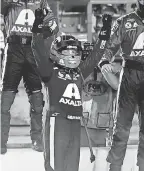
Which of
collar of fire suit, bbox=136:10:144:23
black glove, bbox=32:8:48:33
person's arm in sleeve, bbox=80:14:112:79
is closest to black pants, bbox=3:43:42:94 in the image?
person's arm in sleeve, bbox=80:14:112:79

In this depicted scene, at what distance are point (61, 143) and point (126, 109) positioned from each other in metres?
0.40

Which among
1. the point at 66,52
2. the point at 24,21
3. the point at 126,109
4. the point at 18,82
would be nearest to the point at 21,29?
the point at 24,21

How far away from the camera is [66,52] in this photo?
184 centimetres

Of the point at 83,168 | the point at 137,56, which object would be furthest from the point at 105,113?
the point at 137,56

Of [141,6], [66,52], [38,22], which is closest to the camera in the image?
[38,22]

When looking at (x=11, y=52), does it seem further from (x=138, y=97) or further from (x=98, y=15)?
(x=98, y=15)

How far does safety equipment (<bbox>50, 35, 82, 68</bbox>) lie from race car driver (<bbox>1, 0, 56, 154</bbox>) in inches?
14.6

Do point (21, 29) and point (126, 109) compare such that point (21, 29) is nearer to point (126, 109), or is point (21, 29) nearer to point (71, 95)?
point (71, 95)

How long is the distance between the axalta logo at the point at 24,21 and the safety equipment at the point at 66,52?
427 mm

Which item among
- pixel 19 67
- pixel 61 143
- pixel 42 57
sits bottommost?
pixel 61 143

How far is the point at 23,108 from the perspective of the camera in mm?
3078

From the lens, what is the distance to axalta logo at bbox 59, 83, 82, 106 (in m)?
1.87

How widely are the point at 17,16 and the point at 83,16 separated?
219 centimetres

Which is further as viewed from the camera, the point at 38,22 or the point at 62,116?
the point at 62,116
